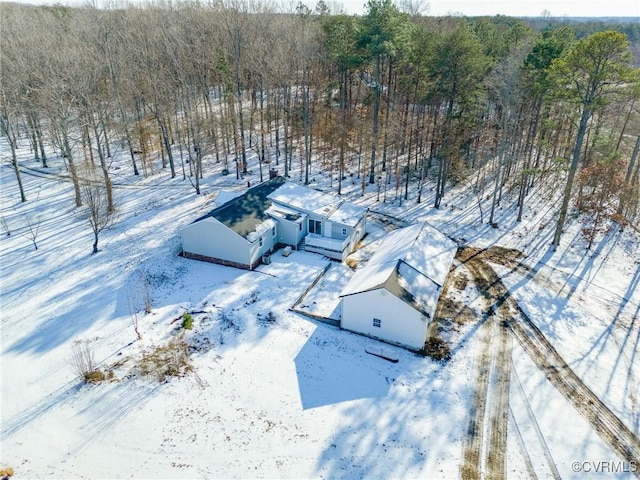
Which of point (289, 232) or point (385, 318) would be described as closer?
point (385, 318)

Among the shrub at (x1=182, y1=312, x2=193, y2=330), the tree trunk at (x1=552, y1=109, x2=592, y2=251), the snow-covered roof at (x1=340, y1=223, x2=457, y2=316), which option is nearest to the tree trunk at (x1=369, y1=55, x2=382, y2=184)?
the snow-covered roof at (x1=340, y1=223, x2=457, y2=316)

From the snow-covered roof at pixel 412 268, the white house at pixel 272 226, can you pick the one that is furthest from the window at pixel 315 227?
the snow-covered roof at pixel 412 268

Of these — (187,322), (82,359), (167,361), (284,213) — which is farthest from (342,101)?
(82,359)

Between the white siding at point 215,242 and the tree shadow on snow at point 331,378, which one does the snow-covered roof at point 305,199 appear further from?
the tree shadow on snow at point 331,378

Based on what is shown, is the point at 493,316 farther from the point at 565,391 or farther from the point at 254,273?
the point at 254,273

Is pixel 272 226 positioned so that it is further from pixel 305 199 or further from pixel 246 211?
pixel 305 199

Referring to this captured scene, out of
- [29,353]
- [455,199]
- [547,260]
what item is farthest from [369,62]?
[29,353]

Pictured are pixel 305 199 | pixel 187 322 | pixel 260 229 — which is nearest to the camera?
pixel 187 322

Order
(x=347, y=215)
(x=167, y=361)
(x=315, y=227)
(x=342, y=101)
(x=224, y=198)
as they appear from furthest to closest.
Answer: (x=342, y=101), (x=224, y=198), (x=315, y=227), (x=347, y=215), (x=167, y=361)

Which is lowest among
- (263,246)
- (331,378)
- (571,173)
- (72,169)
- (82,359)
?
(331,378)
